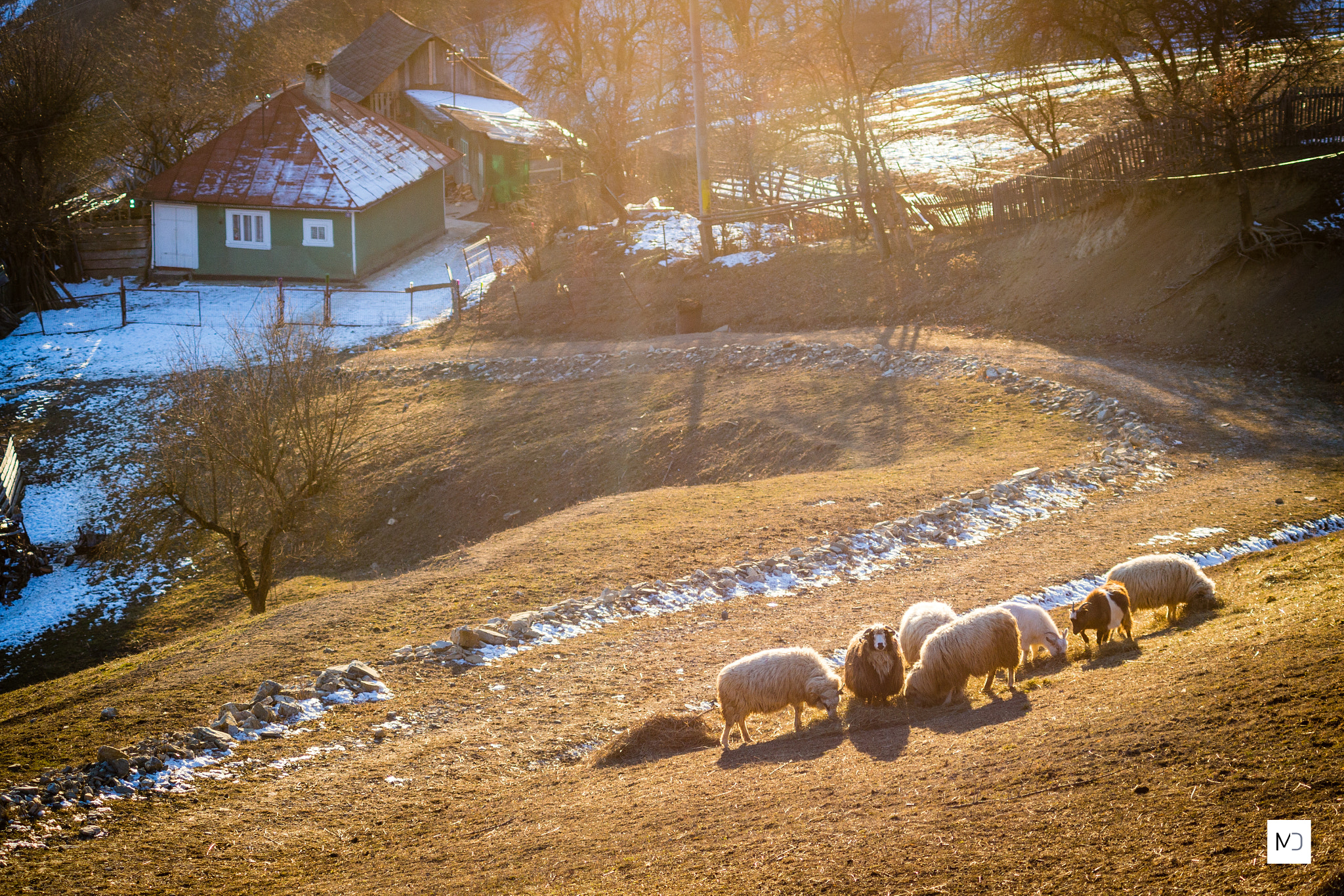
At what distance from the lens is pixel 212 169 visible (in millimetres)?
37281

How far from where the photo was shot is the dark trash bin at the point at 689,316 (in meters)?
26.9

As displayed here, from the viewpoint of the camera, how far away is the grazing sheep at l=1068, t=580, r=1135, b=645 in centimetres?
827

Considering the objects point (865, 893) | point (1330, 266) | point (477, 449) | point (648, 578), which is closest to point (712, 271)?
point (477, 449)

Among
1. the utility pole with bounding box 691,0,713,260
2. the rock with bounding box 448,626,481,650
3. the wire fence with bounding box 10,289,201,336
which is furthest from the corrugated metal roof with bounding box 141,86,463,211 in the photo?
the rock with bounding box 448,626,481,650

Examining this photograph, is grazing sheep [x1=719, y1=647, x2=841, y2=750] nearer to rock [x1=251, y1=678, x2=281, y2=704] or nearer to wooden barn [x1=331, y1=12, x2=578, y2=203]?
rock [x1=251, y1=678, x2=281, y2=704]

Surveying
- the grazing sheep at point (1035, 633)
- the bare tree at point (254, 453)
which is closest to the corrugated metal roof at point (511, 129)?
the bare tree at point (254, 453)

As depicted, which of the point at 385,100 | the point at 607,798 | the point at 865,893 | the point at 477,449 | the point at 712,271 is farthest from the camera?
the point at 385,100

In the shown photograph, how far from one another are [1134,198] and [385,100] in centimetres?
4226

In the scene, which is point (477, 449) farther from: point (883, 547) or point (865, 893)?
point (865, 893)

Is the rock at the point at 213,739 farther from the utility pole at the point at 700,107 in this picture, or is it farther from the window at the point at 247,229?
the window at the point at 247,229

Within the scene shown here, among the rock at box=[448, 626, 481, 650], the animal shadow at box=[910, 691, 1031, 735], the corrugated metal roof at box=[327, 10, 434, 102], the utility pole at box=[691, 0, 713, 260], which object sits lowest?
the rock at box=[448, 626, 481, 650]

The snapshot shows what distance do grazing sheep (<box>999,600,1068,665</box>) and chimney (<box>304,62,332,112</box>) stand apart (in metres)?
42.3

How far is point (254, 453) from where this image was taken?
49.2ft
